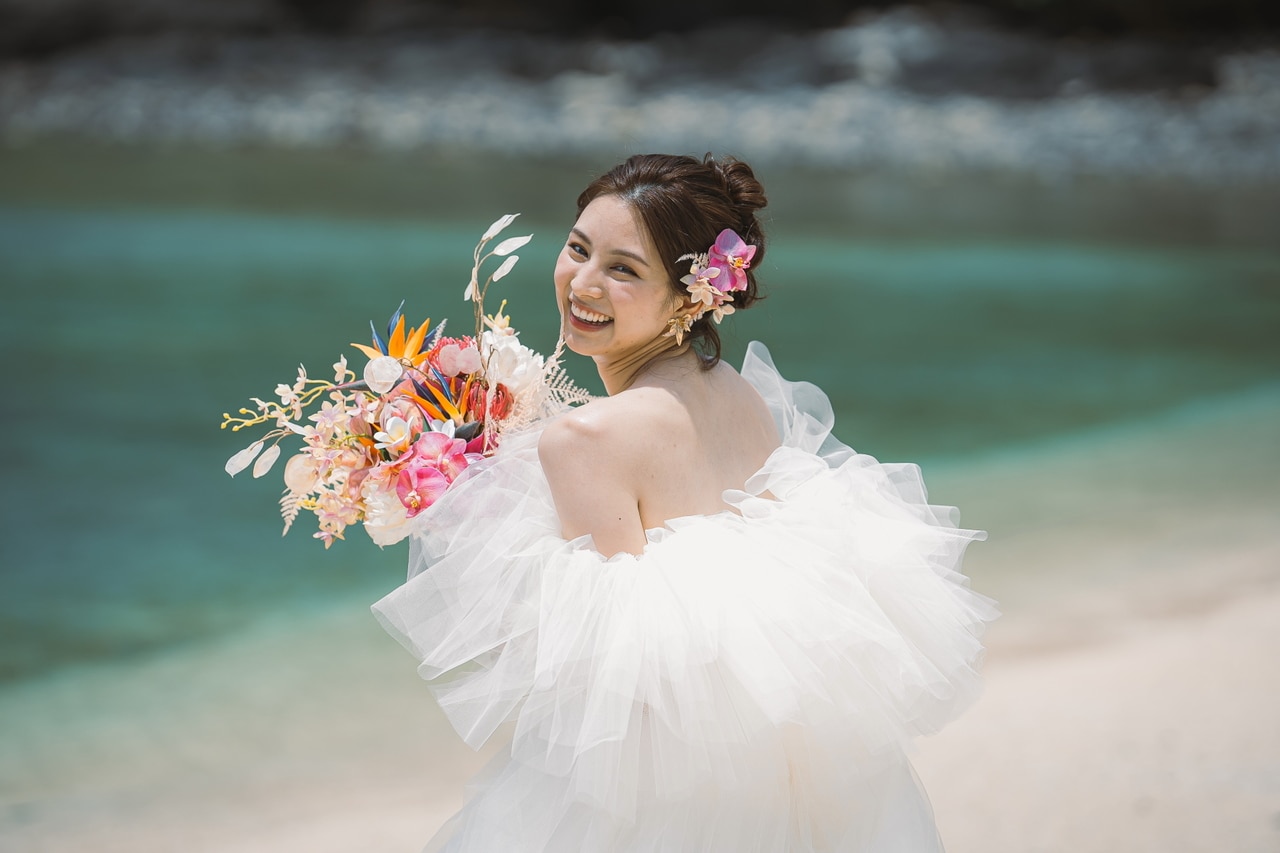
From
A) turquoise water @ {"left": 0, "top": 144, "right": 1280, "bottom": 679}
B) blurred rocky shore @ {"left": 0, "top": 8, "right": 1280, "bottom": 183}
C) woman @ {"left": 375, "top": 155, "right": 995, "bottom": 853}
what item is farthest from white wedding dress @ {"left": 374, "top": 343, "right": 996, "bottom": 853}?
blurred rocky shore @ {"left": 0, "top": 8, "right": 1280, "bottom": 183}

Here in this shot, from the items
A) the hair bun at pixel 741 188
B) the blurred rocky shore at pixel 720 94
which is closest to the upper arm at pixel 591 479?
the hair bun at pixel 741 188

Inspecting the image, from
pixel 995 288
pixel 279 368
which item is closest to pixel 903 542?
pixel 279 368

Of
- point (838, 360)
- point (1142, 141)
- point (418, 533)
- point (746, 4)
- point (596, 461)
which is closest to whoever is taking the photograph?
point (596, 461)

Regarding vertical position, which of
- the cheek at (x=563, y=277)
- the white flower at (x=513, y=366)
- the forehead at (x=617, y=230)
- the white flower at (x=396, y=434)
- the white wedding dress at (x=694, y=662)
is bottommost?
the white wedding dress at (x=694, y=662)

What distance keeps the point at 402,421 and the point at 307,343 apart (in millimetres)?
9489

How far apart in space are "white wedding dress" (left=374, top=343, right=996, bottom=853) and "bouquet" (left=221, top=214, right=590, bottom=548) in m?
0.11

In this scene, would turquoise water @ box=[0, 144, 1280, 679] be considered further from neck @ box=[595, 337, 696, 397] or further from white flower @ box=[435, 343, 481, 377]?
neck @ box=[595, 337, 696, 397]

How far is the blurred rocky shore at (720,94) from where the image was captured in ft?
62.4

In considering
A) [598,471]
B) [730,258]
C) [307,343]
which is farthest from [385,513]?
[307,343]

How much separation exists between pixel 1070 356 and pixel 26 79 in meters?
17.1

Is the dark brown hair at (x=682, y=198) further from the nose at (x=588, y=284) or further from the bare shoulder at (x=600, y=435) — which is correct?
the bare shoulder at (x=600, y=435)

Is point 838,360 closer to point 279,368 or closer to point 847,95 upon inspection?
point 279,368

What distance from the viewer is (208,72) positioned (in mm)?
20922

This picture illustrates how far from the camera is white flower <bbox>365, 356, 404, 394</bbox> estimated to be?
2180 mm
